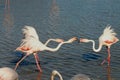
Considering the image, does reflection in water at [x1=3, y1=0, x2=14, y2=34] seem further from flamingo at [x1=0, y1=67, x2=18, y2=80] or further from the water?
flamingo at [x1=0, y1=67, x2=18, y2=80]

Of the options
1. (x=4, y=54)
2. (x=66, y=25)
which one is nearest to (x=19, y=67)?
(x=4, y=54)

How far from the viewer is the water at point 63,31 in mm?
14570

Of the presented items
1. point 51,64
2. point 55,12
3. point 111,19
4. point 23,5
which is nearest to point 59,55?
point 51,64

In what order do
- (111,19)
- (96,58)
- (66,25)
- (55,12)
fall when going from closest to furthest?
(96,58)
(66,25)
(111,19)
(55,12)

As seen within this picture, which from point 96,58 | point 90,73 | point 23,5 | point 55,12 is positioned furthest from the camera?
point 23,5

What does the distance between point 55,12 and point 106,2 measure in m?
6.50

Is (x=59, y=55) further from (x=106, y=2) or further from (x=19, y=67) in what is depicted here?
(x=106, y=2)

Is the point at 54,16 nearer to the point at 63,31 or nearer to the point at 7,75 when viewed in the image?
the point at 63,31

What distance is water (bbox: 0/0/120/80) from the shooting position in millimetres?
14570

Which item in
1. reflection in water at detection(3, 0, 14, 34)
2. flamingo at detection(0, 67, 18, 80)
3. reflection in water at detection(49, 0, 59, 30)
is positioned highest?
flamingo at detection(0, 67, 18, 80)

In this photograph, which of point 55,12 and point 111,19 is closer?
point 111,19

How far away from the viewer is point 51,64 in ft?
49.3

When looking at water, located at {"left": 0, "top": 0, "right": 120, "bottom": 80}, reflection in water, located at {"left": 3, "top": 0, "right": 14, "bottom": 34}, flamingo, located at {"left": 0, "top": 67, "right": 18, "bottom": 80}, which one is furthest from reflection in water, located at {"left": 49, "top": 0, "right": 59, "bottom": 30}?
flamingo, located at {"left": 0, "top": 67, "right": 18, "bottom": 80}

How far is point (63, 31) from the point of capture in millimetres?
21031
